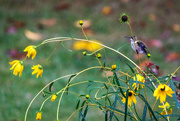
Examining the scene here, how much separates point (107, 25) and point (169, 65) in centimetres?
99

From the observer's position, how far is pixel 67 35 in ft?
11.1

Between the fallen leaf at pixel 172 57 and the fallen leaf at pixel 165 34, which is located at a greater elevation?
the fallen leaf at pixel 165 34

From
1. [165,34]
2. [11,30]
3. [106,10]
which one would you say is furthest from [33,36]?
[165,34]

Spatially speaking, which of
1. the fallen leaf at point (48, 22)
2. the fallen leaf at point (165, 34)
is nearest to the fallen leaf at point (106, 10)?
the fallen leaf at point (48, 22)

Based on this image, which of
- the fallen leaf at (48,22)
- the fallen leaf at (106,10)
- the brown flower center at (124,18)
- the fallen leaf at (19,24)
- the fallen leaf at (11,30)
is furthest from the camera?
the fallen leaf at (106,10)

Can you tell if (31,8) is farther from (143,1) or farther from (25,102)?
(25,102)

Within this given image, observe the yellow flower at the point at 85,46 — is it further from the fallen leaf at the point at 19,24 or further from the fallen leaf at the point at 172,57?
the fallen leaf at the point at 19,24

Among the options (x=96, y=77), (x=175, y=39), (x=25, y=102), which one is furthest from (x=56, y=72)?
(x=175, y=39)

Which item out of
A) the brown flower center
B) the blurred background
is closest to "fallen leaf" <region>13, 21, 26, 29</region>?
the blurred background

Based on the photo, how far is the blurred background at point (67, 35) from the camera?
7.63 feet

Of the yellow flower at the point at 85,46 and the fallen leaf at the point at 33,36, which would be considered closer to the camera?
the yellow flower at the point at 85,46

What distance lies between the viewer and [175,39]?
334 cm

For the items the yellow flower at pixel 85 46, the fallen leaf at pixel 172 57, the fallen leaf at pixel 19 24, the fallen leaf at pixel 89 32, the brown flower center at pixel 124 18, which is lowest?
the brown flower center at pixel 124 18

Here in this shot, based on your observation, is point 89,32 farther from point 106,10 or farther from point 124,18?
point 124,18
